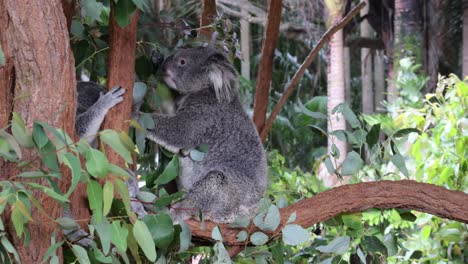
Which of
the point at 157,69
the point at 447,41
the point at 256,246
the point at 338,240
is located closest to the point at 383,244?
the point at 338,240

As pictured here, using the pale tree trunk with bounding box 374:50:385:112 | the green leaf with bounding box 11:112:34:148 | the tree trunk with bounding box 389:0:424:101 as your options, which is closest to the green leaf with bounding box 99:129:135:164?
the green leaf with bounding box 11:112:34:148

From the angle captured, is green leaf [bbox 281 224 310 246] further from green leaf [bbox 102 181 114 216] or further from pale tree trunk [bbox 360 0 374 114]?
pale tree trunk [bbox 360 0 374 114]

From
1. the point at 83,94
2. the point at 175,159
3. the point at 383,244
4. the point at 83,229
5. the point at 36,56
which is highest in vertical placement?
the point at 36,56

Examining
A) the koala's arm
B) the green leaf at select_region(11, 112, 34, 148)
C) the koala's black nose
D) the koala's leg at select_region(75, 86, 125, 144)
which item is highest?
the koala's black nose

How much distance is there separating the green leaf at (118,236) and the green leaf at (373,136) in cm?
100

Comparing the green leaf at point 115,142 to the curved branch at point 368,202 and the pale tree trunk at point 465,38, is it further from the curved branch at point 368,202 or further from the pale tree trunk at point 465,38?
the pale tree trunk at point 465,38

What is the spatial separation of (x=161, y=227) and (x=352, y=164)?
2.26 ft

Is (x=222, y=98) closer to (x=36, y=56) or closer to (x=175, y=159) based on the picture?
(x=175, y=159)

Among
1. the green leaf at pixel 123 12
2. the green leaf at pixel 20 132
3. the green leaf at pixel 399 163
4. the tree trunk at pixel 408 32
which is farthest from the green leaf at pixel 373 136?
the tree trunk at pixel 408 32

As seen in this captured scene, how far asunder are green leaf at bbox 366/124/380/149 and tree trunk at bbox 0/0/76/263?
1020 millimetres

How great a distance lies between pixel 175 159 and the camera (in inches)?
76.0

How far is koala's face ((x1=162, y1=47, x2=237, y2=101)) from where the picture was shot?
107 inches

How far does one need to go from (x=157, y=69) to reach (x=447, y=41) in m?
6.97

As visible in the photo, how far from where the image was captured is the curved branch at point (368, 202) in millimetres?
1979
